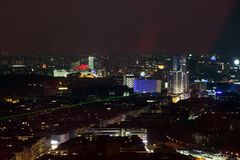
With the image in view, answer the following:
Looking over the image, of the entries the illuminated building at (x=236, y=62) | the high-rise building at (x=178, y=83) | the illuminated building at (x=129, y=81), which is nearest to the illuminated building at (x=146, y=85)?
the illuminated building at (x=129, y=81)

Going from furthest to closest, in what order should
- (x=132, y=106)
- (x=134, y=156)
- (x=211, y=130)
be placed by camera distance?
(x=132, y=106)
(x=211, y=130)
(x=134, y=156)

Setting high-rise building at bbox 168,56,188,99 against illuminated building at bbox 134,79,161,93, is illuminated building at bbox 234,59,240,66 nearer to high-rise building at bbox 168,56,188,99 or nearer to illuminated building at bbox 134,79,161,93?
high-rise building at bbox 168,56,188,99

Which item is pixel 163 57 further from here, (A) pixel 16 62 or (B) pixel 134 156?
(B) pixel 134 156

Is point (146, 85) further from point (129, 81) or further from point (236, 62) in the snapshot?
point (236, 62)

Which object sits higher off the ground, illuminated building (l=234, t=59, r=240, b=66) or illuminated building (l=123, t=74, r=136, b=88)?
A: illuminated building (l=234, t=59, r=240, b=66)

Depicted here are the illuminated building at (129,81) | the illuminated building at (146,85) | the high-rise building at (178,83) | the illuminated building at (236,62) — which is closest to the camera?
the high-rise building at (178,83)

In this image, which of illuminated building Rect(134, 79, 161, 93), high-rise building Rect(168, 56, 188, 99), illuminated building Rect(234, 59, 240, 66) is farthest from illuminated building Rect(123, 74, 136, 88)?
illuminated building Rect(234, 59, 240, 66)

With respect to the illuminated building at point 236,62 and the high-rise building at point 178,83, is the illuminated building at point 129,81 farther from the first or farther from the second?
the illuminated building at point 236,62

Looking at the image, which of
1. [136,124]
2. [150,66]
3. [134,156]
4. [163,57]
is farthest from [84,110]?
[163,57]
